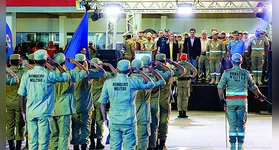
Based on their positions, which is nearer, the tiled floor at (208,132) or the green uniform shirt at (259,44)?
the tiled floor at (208,132)

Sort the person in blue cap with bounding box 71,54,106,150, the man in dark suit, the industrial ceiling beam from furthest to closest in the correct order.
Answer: the industrial ceiling beam, the man in dark suit, the person in blue cap with bounding box 71,54,106,150

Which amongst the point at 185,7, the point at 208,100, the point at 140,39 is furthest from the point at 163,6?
the point at 208,100

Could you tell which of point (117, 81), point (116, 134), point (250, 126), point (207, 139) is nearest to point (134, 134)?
point (116, 134)

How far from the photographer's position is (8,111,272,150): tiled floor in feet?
34.5

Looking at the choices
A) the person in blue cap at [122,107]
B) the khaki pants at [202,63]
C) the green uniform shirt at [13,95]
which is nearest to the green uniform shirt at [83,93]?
the green uniform shirt at [13,95]

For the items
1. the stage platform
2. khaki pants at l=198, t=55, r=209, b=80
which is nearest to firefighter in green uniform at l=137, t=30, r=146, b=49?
khaki pants at l=198, t=55, r=209, b=80

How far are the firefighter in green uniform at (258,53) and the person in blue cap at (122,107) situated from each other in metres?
11.2

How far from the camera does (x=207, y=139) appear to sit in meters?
11.5

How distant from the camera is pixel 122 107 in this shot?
6.60m

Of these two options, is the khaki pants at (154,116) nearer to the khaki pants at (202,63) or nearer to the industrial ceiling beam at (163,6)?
the khaki pants at (202,63)

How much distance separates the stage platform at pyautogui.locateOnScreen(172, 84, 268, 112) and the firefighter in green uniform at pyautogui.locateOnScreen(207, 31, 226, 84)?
1.93 ft

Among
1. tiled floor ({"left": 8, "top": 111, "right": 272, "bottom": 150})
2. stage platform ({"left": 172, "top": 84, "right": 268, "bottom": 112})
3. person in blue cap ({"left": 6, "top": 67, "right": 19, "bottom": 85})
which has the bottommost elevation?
tiled floor ({"left": 8, "top": 111, "right": 272, "bottom": 150})

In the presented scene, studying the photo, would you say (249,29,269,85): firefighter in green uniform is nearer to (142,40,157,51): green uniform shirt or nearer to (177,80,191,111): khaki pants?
(177,80,191,111): khaki pants

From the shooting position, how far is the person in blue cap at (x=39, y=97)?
22.4ft
